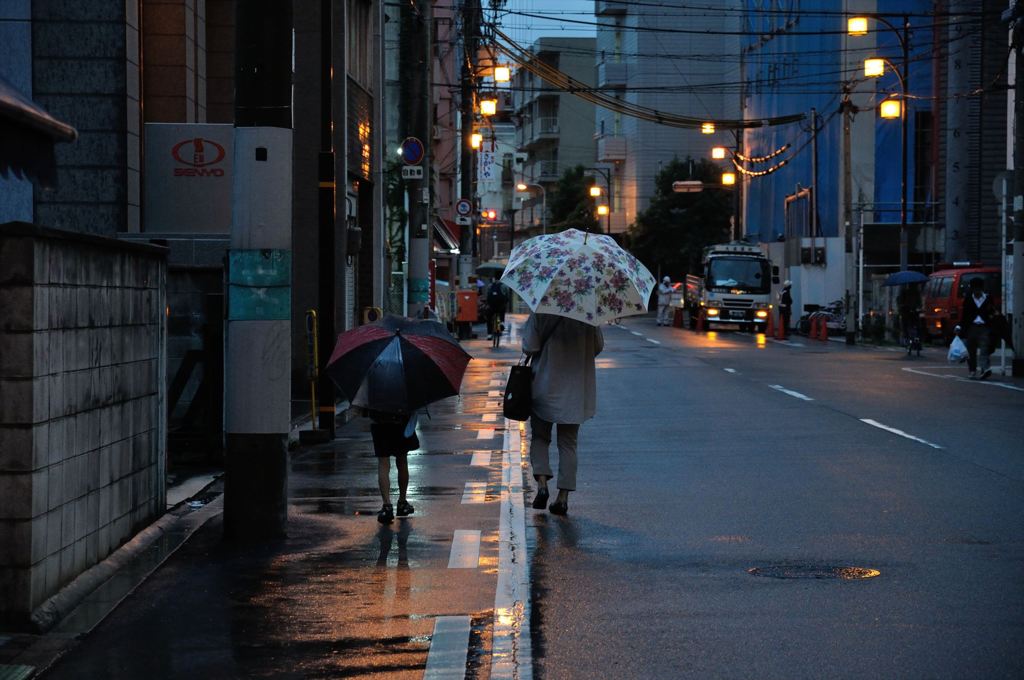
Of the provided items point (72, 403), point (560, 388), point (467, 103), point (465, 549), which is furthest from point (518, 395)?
point (467, 103)

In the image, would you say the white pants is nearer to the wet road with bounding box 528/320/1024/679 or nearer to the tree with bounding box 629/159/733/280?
the tree with bounding box 629/159/733/280

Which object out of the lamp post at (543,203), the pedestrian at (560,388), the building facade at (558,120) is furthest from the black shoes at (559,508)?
the building facade at (558,120)

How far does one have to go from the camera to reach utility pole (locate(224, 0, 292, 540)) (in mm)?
9758

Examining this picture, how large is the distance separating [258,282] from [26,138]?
351cm

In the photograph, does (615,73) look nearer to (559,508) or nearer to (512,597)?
(559,508)

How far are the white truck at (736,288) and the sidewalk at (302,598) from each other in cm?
4517

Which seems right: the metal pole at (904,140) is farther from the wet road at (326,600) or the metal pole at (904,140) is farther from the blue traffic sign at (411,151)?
the wet road at (326,600)

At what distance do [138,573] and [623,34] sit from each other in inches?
3417

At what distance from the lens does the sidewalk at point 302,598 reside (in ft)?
22.1

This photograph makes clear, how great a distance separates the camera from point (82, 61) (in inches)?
641

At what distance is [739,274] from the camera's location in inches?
2264

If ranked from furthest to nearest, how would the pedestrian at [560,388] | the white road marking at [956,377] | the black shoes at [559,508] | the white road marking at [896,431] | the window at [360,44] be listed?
the window at [360,44] → the white road marking at [956,377] → the white road marking at [896,431] → the pedestrian at [560,388] → the black shoes at [559,508]

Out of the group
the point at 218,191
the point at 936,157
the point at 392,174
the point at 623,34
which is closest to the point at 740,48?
the point at 623,34

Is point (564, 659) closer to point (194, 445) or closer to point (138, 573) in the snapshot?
point (138, 573)
